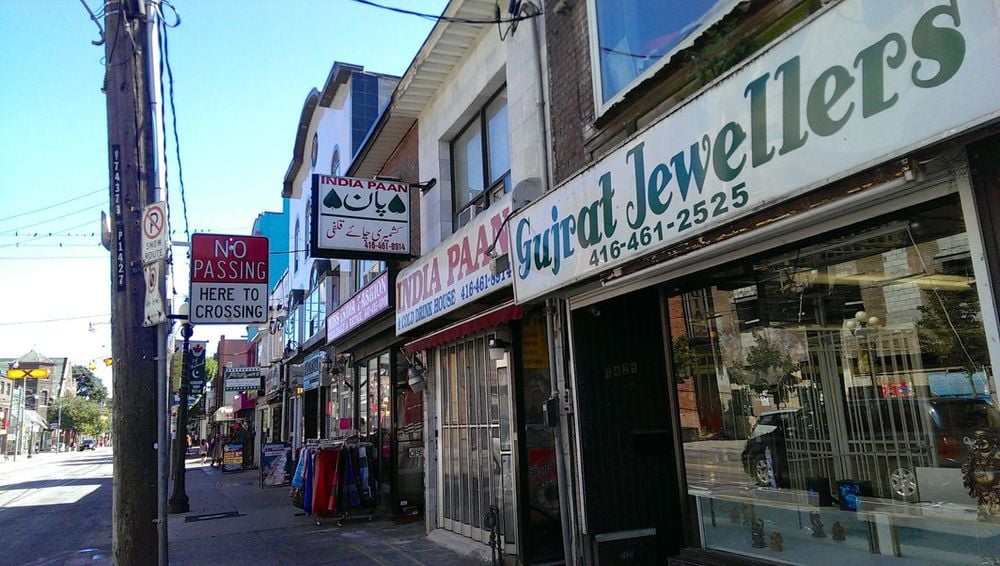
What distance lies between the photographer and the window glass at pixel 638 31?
5125 millimetres

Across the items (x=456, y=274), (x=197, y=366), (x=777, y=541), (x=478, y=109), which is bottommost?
(x=777, y=541)

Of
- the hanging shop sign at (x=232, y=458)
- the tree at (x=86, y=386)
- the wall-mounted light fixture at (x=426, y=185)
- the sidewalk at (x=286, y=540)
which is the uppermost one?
the tree at (x=86, y=386)

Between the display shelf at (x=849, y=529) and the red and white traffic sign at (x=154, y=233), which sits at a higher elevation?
the red and white traffic sign at (x=154, y=233)

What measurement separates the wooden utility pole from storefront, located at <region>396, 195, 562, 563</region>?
3.26 metres

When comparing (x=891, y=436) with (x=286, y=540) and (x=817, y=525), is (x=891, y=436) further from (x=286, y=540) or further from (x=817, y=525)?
(x=286, y=540)

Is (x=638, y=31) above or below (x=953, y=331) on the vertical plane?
above

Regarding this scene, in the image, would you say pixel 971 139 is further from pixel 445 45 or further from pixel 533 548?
pixel 445 45

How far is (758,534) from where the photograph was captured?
5328 mm

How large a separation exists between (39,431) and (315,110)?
9487cm

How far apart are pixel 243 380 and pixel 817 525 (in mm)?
25089

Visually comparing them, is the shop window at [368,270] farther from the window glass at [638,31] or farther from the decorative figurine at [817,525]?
the decorative figurine at [817,525]

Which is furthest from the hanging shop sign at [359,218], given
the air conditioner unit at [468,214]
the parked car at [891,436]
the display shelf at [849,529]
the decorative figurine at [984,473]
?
the decorative figurine at [984,473]

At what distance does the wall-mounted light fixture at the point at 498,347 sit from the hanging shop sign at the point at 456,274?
58cm

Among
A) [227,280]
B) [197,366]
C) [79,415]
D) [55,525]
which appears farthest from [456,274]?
[79,415]
